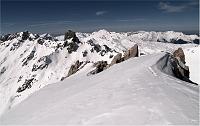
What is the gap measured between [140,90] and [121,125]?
493 cm

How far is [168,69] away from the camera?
82.4ft

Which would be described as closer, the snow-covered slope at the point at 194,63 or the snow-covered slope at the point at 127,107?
the snow-covered slope at the point at 127,107

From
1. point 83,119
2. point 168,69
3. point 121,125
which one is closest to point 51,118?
point 83,119

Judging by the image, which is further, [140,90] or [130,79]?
[130,79]

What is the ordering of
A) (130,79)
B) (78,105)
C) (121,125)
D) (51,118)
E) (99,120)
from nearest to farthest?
(121,125) → (99,120) → (51,118) → (78,105) → (130,79)

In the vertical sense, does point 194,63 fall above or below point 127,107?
below

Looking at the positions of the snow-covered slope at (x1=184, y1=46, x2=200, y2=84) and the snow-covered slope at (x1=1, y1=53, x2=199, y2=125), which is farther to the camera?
the snow-covered slope at (x1=184, y1=46, x2=200, y2=84)

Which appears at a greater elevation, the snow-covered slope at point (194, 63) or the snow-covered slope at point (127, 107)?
the snow-covered slope at point (127, 107)

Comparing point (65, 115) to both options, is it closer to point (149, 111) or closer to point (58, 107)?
point (58, 107)

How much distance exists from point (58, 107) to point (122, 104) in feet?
11.3

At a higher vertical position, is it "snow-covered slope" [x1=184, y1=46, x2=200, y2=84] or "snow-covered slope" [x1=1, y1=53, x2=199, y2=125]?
"snow-covered slope" [x1=1, y1=53, x2=199, y2=125]

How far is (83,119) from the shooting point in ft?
36.5

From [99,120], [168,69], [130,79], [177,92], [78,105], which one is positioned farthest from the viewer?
[168,69]

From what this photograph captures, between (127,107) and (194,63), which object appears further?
(194,63)
